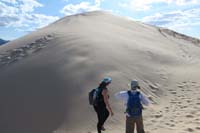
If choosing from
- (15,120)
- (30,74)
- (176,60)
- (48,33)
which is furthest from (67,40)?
(15,120)

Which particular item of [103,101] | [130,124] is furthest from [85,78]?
[130,124]

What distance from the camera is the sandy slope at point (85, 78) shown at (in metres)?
11.8

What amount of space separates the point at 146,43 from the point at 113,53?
434cm

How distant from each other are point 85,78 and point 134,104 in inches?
245

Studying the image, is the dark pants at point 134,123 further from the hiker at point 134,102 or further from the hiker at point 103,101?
the hiker at point 103,101

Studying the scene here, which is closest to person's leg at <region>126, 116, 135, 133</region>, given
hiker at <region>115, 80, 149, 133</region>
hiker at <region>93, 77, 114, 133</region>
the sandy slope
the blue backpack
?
hiker at <region>115, 80, 149, 133</region>

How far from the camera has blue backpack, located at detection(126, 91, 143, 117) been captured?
801 centimetres

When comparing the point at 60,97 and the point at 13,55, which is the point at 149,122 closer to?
the point at 60,97

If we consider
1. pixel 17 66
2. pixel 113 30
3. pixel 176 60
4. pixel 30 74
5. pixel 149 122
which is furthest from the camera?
pixel 113 30

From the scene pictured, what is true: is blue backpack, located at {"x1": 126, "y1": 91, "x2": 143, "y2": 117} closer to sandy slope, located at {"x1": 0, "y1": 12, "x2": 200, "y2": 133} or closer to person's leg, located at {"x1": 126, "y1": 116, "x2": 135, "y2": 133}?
person's leg, located at {"x1": 126, "y1": 116, "x2": 135, "y2": 133}

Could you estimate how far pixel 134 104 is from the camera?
8023 millimetres

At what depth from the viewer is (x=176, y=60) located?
61.7 feet

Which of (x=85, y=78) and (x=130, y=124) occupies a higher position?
(x=85, y=78)

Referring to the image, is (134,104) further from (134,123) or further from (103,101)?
(103,101)
